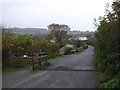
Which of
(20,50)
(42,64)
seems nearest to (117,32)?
(42,64)

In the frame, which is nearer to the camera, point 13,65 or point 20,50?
point 13,65

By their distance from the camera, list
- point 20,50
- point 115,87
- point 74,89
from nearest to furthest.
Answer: point 115,87 → point 74,89 → point 20,50

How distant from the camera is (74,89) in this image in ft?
20.4

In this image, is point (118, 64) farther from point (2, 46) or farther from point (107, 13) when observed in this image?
point (2, 46)

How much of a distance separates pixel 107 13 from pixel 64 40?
36869mm

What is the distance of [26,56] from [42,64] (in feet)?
7.66

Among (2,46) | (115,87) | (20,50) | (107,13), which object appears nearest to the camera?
(115,87)

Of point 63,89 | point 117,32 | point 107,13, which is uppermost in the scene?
point 107,13

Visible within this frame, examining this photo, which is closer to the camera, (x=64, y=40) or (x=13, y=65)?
(x=13, y=65)

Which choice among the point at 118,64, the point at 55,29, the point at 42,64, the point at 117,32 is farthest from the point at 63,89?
the point at 55,29

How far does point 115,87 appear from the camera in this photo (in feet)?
17.8

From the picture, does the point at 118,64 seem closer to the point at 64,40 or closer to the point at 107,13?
the point at 107,13

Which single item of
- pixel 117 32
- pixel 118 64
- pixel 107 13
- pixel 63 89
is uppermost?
pixel 107 13

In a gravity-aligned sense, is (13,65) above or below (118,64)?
below
